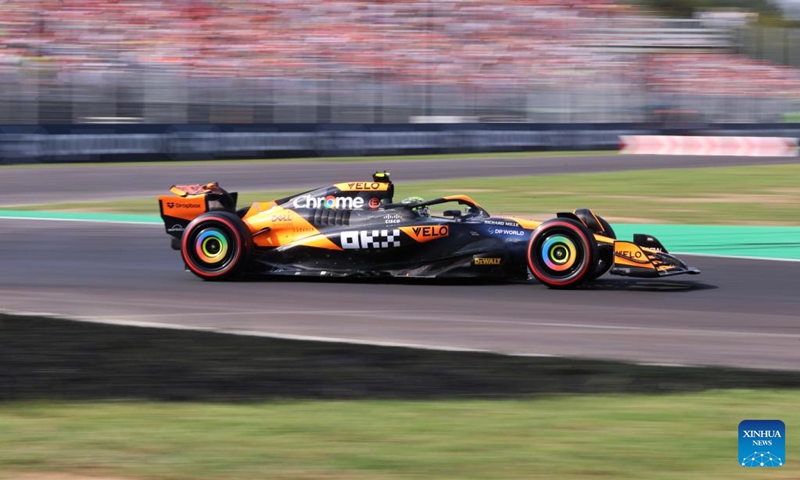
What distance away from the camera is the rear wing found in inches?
402

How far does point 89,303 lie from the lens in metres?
8.80

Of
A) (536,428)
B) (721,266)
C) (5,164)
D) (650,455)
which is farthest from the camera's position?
(5,164)

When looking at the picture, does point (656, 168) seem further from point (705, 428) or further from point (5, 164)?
point (705, 428)

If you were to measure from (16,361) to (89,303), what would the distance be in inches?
86.6

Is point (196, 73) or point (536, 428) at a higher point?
point (196, 73)

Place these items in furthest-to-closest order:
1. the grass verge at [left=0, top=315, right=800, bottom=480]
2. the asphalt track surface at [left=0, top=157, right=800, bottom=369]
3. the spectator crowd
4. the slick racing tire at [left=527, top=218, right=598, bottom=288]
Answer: the spectator crowd
the slick racing tire at [left=527, top=218, right=598, bottom=288]
the asphalt track surface at [left=0, top=157, right=800, bottom=369]
the grass verge at [left=0, top=315, right=800, bottom=480]

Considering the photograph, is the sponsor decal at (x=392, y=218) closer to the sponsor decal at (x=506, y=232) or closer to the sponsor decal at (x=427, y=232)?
the sponsor decal at (x=427, y=232)

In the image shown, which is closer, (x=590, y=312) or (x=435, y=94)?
(x=590, y=312)

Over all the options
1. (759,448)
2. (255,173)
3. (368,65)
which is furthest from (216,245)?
(368,65)

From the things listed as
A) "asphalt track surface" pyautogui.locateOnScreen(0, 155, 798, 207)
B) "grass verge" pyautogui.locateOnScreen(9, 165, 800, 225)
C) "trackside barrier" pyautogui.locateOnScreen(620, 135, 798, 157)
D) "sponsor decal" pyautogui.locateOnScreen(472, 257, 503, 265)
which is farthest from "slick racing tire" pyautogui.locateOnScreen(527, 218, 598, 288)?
"trackside barrier" pyautogui.locateOnScreen(620, 135, 798, 157)

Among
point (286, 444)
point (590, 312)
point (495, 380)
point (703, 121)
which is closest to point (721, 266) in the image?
point (590, 312)

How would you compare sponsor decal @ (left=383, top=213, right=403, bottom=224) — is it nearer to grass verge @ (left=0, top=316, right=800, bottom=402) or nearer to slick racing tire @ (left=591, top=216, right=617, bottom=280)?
slick racing tire @ (left=591, top=216, right=617, bottom=280)

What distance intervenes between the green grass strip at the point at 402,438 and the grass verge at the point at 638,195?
10.7 meters

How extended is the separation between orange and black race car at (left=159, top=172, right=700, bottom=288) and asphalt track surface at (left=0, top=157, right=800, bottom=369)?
0.18 m
